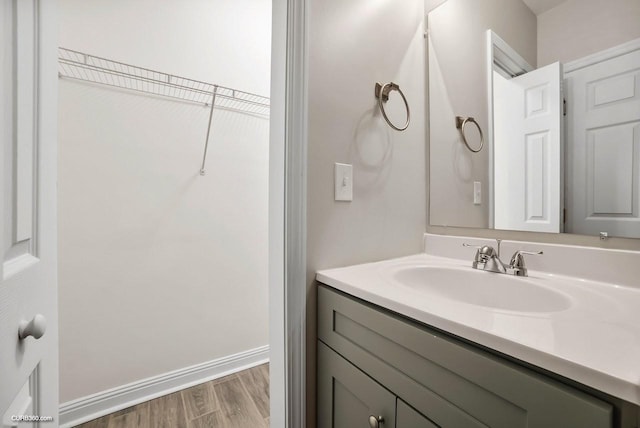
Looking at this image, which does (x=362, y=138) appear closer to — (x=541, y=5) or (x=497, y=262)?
(x=497, y=262)

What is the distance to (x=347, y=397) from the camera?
76 cm

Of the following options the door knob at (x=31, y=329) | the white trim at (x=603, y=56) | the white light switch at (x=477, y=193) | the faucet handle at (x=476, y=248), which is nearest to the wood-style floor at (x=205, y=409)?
the door knob at (x=31, y=329)

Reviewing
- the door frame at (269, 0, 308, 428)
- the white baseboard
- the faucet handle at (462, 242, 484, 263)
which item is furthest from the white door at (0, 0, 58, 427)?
the faucet handle at (462, 242, 484, 263)

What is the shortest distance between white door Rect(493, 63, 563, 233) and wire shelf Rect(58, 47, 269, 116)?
1.36 meters

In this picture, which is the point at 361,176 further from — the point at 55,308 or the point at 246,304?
the point at 246,304

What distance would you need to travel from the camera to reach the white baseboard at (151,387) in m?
1.31

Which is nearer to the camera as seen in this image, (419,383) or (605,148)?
(419,383)

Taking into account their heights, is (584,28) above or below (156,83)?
below

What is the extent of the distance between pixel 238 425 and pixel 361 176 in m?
1.31

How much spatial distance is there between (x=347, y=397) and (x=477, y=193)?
2.90 ft

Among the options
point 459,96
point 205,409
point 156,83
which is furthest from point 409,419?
point 156,83

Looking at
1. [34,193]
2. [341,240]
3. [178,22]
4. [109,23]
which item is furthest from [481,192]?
[109,23]

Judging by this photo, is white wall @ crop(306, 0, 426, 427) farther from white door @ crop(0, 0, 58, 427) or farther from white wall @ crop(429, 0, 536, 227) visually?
white door @ crop(0, 0, 58, 427)

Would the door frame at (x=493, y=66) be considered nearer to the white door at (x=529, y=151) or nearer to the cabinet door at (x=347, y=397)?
the white door at (x=529, y=151)
